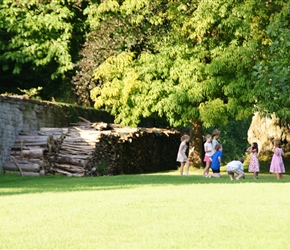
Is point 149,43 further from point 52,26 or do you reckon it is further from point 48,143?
point 48,143

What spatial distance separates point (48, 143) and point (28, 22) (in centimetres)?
977

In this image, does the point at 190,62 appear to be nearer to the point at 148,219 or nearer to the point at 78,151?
the point at 78,151

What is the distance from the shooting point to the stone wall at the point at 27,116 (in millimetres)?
33969

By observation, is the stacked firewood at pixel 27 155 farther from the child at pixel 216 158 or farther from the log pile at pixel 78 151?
the child at pixel 216 158

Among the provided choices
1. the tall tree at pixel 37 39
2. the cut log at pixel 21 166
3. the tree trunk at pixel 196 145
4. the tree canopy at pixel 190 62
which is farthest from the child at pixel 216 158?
the tall tree at pixel 37 39

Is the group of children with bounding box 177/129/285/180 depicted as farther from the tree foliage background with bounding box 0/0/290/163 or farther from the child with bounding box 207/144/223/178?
the tree foliage background with bounding box 0/0/290/163

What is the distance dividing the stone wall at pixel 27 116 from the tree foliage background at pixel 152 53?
183 cm

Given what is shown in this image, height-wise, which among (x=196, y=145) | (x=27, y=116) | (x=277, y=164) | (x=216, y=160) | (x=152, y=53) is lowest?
(x=277, y=164)

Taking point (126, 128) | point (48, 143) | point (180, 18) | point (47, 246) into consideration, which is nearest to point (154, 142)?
point (126, 128)

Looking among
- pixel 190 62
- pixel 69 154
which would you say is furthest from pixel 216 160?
pixel 190 62

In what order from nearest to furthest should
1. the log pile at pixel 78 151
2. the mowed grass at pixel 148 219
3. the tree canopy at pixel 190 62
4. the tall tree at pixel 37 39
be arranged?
the mowed grass at pixel 148 219, the log pile at pixel 78 151, the tree canopy at pixel 190 62, the tall tree at pixel 37 39

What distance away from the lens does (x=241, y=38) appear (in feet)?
130

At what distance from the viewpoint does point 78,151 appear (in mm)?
34750

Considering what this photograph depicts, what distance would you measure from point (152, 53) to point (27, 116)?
26.2ft
